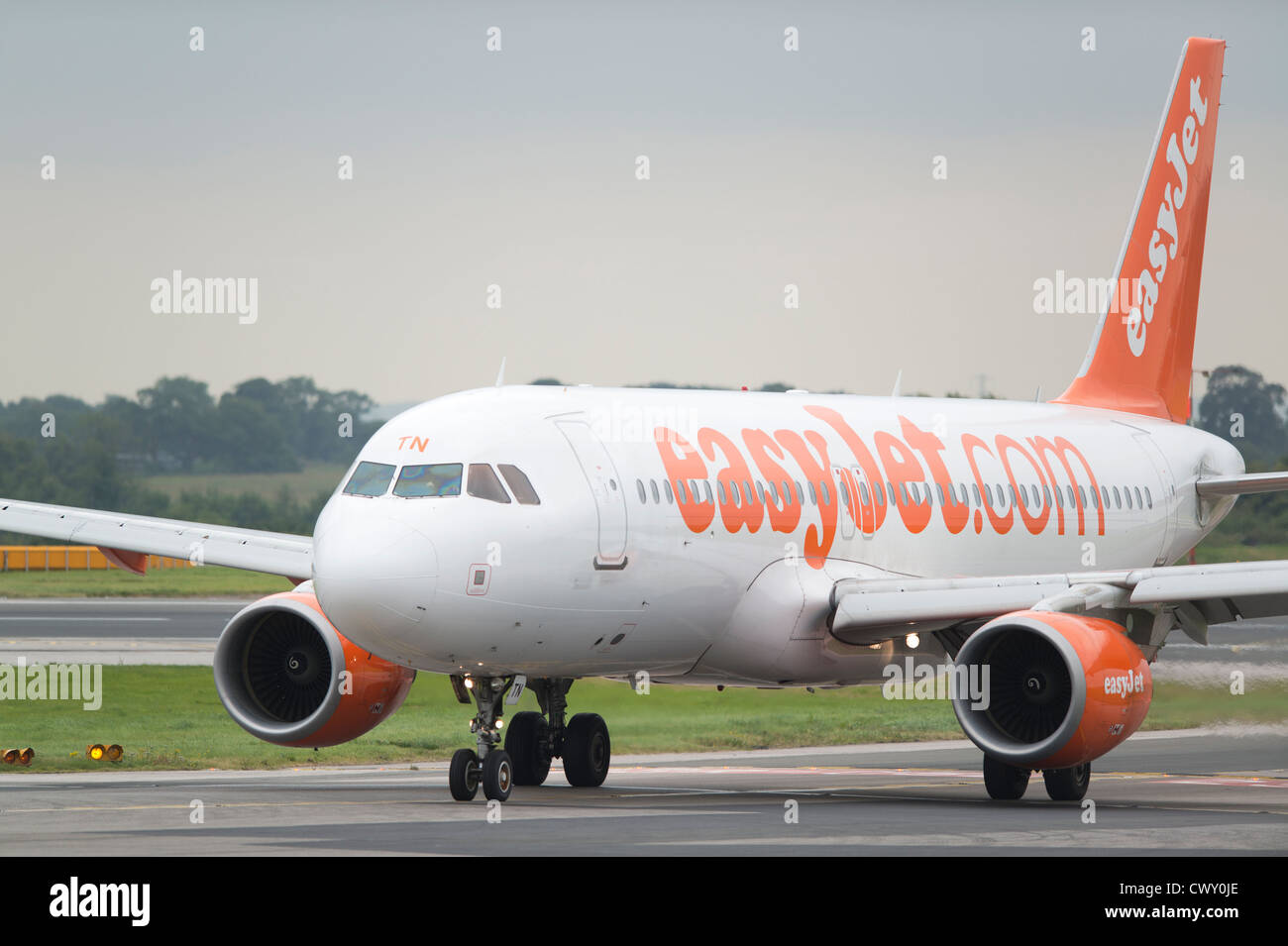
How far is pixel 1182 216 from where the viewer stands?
3403 cm

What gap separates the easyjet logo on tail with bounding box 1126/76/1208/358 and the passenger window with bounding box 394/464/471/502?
1648cm

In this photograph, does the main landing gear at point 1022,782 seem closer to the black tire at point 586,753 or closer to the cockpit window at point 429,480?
the black tire at point 586,753

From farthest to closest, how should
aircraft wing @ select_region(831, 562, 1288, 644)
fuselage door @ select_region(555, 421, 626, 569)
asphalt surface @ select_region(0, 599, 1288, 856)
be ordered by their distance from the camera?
aircraft wing @ select_region(831, 562, 1288, 644) → fuselage door @ select_region(555, 421, 626, 569) → asphalt surface @ select_region(0, 599, 1288, 856)

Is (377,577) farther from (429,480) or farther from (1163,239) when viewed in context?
(1163,239)

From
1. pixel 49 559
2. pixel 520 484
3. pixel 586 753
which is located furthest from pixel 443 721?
pixel 49 559

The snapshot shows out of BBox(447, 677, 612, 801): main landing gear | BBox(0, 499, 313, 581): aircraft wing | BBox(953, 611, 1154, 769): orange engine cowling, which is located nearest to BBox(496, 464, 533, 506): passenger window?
BBox(447, 677, 612, 801): main landing gear

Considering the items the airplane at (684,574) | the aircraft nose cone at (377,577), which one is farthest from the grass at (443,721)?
the aircraft nose cone at (377,577)

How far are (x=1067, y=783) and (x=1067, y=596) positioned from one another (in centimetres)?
232

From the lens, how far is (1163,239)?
1324 inches

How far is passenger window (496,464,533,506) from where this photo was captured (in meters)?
20.5

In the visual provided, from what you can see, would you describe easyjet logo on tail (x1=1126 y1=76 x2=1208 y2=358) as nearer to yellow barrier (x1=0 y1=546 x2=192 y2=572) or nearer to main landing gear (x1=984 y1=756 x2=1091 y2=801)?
main landing gear (x1=984 y1=756 x2=1091 y2=801)
